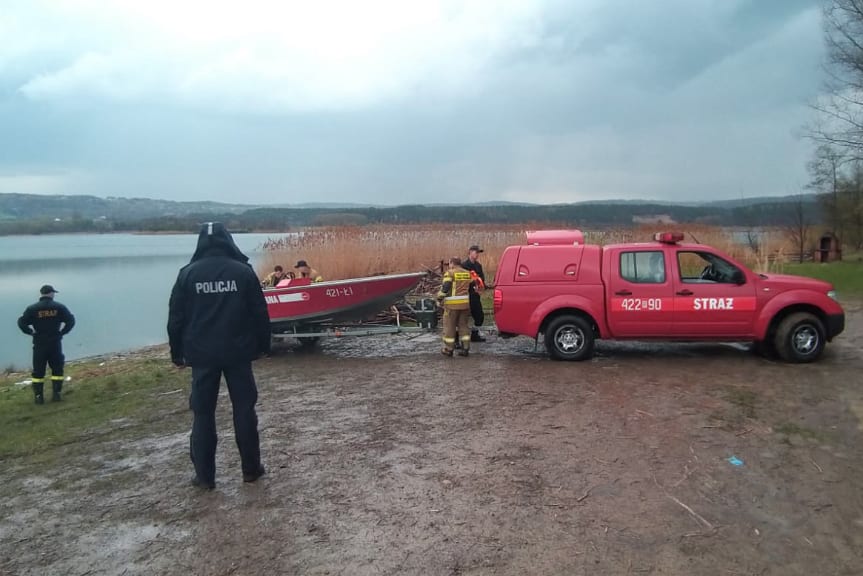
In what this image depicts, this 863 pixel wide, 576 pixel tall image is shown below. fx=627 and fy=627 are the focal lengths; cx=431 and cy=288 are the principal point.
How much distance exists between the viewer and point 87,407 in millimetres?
8445

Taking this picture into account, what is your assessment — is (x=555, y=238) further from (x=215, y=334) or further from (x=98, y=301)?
(x=98, y=301)

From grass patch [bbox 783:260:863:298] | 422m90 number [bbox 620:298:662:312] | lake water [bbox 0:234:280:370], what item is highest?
422m90 number [bbox 620:298:662:312]

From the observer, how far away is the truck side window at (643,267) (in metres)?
8.81

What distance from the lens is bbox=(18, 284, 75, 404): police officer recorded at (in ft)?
30.6

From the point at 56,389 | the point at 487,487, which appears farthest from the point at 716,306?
the point at 56,389

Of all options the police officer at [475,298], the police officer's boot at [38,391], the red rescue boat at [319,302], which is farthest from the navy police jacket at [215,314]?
the police officer's boot at [38,391]

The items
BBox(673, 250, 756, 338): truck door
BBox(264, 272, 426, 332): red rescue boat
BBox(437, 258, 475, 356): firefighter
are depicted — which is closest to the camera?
BBox(673, 250, 756, 338): truck door

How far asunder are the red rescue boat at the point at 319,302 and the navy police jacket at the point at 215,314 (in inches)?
215

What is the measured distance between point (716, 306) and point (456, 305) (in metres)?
3.69

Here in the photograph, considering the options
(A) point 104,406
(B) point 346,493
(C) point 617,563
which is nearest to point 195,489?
(B) point 346,493

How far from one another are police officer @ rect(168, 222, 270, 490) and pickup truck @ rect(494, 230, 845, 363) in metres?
4.91

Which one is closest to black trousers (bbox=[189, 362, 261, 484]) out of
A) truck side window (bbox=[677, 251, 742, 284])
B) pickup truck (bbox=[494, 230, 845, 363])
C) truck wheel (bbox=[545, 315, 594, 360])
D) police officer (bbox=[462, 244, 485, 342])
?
pickup truck (bbox=[494, 230, 845, 363])

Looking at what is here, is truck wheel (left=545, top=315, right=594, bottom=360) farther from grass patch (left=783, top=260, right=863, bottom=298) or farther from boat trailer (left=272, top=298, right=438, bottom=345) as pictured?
grass patch (left=783, top=260, right=863, bottom=298)

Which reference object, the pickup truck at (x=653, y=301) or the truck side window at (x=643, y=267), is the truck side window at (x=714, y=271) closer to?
the pickup truck at (x=653, y=301)
